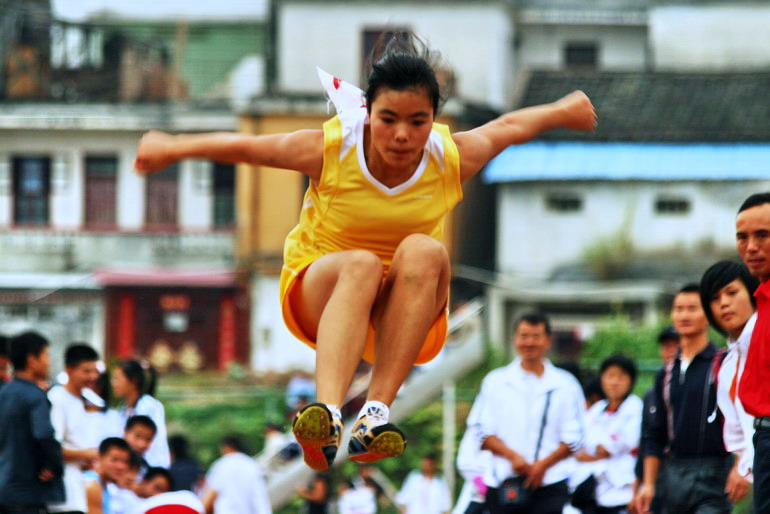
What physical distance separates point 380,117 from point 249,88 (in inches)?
982

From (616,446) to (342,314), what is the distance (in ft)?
13.3

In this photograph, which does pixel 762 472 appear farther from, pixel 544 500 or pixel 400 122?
pixel 544 500

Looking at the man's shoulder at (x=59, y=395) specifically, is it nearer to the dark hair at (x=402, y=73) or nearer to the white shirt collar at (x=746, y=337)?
the dark hair at (x=402, y=73)

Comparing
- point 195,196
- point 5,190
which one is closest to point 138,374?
point 195,196

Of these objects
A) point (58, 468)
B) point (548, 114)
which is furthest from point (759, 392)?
point (58, 468)

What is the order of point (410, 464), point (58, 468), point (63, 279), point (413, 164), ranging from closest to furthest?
point (413, 164)
point (58, 468)
point (410, 464)
point (63, 279)

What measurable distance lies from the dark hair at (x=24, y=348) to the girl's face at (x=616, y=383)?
12.2 ft

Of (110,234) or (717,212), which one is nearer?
(717,212)

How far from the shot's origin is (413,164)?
6.32m

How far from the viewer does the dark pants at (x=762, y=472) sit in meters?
5.70

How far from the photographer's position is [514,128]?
659 centimetres

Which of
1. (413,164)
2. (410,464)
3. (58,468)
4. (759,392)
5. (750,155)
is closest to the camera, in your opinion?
(759,392)

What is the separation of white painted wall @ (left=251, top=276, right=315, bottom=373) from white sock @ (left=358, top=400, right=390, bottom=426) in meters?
21.5

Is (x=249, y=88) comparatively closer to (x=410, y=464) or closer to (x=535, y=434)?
(x=410, y=464)
